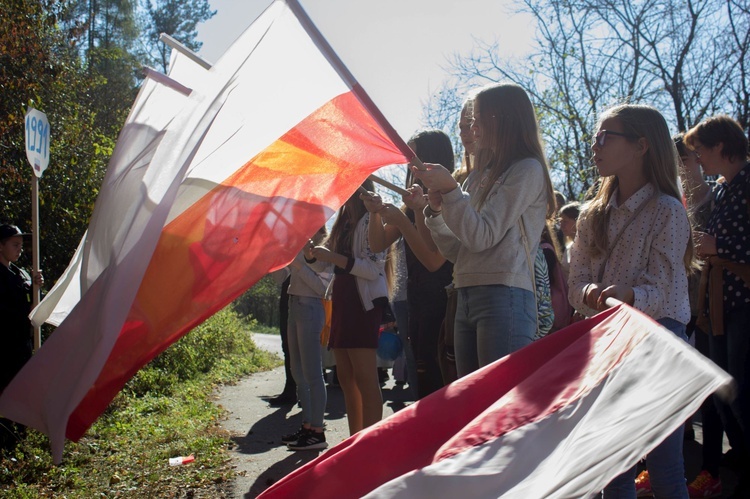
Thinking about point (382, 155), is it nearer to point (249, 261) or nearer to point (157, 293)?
point (249, 261)

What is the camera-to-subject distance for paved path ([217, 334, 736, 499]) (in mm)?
5715

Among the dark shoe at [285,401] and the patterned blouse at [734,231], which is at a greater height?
the patterned blouse at [734,231]

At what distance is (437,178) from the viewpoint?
329cm

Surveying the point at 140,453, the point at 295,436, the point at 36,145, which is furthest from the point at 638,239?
the point at 36,145

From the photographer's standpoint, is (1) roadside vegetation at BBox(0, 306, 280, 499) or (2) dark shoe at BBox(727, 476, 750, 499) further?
(1) roadside vegetation at BBox(0, 306, 280, 499)

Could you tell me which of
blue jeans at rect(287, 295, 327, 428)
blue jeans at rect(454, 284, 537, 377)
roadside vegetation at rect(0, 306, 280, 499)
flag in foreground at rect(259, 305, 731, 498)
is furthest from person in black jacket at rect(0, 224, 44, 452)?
flag in foreground at rect(259, 305, 731, 498)

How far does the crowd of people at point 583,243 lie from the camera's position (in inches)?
130

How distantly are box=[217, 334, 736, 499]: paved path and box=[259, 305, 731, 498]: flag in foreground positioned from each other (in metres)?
3.04

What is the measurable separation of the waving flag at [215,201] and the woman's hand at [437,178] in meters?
0.15

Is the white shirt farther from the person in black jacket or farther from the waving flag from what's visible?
the person in black jacket

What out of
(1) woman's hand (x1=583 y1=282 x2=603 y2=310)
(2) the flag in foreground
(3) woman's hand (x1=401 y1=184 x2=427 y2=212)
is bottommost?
(2) the flag in foreground

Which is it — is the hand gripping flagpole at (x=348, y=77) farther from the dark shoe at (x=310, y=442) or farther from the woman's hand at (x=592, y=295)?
the dark shoe at (x=310, y=442)

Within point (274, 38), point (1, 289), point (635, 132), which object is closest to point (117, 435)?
point (1, 289)

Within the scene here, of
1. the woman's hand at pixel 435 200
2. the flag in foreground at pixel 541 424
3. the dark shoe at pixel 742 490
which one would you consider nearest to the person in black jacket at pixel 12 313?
the woman's hand at pixel 435 200
